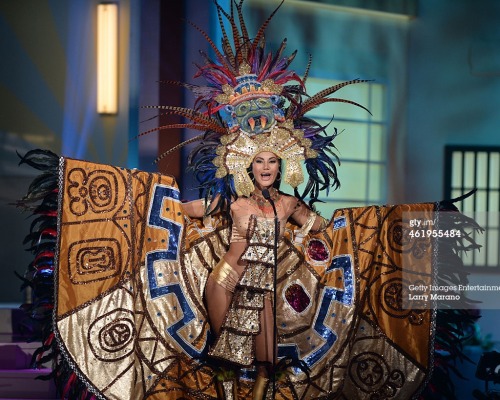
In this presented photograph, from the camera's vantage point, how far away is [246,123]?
10.9 feet

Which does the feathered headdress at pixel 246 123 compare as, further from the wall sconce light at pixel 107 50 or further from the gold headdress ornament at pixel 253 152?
the wall sconce light at pixel 107 50

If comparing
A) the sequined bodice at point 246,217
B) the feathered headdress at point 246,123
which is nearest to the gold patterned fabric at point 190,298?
the sequined bodice at point 246,217

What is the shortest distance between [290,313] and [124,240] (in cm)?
84

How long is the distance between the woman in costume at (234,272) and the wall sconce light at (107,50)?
1.81 metres

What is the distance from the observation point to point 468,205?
540 cm

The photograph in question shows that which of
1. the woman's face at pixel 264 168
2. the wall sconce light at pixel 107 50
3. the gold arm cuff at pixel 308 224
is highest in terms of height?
the wall sconce light at pixel 107 50

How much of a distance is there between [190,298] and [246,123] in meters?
0.82

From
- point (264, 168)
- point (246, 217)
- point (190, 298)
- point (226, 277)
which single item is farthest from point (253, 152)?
point (190, 298)

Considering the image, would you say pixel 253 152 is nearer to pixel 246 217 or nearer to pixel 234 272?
pixel 246 217

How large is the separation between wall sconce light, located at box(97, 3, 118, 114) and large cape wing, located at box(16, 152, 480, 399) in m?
1.91

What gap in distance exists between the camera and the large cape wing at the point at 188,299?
3.15m
